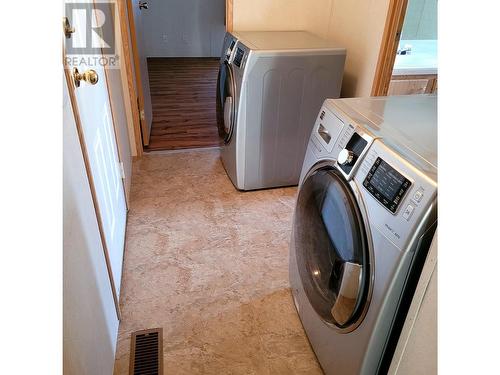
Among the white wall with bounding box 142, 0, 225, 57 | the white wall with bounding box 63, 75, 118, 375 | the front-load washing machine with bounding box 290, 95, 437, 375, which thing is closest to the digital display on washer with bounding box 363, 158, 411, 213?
the front-load washing machine with bounding box 290, 95, 437, 375

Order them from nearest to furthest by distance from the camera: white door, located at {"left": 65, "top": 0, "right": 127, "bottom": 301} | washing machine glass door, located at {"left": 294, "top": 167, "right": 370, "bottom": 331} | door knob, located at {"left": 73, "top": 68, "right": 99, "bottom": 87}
A: 1. washing machine glass door, located at {"left": 294, "top": 167, "right": 370, "bottom": 331}
2. door knob, located at {"left": 73, "top": 68, "right": 99, "bottom": 87}
3. white door, located at {"left": 65, "top": 0, "right": 127, "bottom": 301}

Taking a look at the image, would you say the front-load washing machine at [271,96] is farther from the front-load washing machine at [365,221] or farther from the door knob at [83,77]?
the door knob at [83,77]

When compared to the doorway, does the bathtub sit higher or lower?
higher

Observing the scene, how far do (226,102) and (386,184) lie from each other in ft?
5.57

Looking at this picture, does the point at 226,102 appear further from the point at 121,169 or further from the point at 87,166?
the point at 87,166

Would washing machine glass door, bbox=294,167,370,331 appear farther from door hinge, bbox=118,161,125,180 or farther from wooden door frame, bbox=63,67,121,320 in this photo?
door hinge, bbox=118,161,125,180

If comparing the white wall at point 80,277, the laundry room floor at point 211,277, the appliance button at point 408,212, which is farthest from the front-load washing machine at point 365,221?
the white wall at point 80,277

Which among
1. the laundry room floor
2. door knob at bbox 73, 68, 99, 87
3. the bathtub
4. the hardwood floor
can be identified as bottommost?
the laundry room floor

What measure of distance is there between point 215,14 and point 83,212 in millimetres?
5144

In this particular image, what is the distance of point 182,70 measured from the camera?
5.18m

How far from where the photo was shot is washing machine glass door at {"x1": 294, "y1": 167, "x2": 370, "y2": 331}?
3.52 ft

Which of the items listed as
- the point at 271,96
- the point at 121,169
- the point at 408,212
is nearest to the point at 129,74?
the point at 121,169

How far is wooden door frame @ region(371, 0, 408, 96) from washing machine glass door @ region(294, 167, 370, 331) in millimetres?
1201
